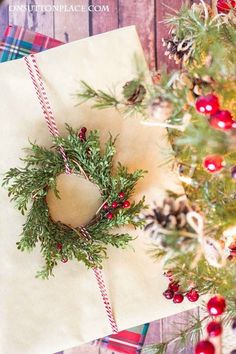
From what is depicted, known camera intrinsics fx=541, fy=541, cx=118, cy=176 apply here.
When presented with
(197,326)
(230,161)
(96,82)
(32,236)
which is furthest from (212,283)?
(96,82)

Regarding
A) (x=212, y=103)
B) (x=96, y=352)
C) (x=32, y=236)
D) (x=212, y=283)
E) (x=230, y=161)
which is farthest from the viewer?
(x=96, y=352)

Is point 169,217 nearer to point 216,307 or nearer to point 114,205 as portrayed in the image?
point 216,307

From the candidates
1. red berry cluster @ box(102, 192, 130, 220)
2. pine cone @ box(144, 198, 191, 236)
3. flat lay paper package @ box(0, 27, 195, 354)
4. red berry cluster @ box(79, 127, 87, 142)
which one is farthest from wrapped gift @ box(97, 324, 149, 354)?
pine cone @ box(144, 198, 191, 236)

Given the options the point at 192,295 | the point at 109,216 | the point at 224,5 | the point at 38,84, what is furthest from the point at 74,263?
the point at 224,5

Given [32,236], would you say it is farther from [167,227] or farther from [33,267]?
[167,227]

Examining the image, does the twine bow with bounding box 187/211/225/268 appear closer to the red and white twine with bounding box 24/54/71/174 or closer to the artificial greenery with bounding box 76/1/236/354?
the artificial greenery with bounding box 76/1/236/354

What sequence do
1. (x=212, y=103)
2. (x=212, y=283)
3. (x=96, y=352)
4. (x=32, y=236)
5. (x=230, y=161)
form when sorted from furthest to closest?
(x=96, y=352) < (x=32, y=236) < (x=212, y=283) < (x=230, y=161) < (x=212, y=103)
